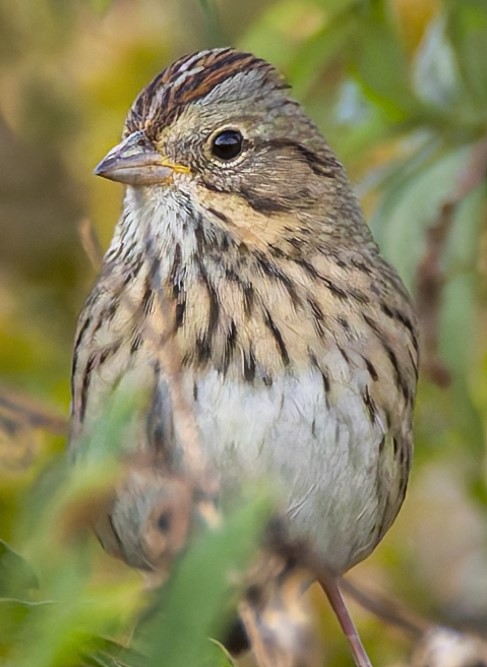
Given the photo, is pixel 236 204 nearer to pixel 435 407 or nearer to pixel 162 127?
pixel 162 127

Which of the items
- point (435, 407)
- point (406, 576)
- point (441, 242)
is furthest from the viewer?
point (406, 576)

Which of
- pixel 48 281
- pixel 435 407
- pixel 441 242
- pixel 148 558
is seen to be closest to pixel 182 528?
pixel 148 558

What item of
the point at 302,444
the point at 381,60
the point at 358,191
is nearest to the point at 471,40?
the point at 381,60

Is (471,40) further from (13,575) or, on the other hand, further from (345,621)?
(13,575)

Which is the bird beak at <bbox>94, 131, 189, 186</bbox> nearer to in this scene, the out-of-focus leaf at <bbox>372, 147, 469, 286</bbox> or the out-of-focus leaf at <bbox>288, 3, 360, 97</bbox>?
the out-of-focus leaf at <bbox>288, 3, 360, 97</bbox>

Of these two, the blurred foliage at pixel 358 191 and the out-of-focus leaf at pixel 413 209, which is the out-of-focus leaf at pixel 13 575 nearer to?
the blurred foliage at pixel 358 191

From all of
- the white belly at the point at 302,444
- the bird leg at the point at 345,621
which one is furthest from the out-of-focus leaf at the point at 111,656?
the bird leg at the point at 345,621

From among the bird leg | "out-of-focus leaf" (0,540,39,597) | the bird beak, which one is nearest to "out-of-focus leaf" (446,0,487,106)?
the bird beak
